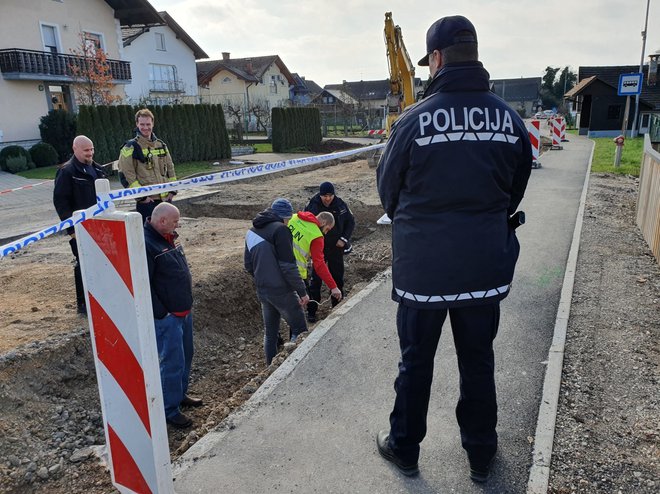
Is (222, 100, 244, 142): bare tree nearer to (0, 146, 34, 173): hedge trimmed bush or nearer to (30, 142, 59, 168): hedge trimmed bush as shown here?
(30, 142, 59, 168): hedge trimmed bush

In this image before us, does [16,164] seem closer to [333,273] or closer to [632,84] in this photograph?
[333,273]

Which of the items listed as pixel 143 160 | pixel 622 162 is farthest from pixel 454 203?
pixel 622 162

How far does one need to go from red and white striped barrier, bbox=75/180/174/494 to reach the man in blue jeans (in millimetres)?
1599

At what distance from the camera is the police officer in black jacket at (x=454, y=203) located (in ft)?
8.26

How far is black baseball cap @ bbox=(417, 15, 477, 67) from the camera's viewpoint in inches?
101

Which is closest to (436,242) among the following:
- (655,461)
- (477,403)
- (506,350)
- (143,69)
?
(477,403)

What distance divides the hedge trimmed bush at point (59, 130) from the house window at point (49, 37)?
5.99 meters

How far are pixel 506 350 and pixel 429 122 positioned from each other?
2852mm

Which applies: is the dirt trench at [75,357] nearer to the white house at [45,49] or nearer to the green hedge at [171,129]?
the green hedge at [171,129]

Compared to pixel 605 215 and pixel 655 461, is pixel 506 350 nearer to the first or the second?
pixel 655 461

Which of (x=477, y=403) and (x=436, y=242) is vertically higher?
(x=436, y=242)

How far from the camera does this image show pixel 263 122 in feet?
148

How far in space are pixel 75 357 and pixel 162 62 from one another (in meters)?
40.9

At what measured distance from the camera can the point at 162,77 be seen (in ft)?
138
